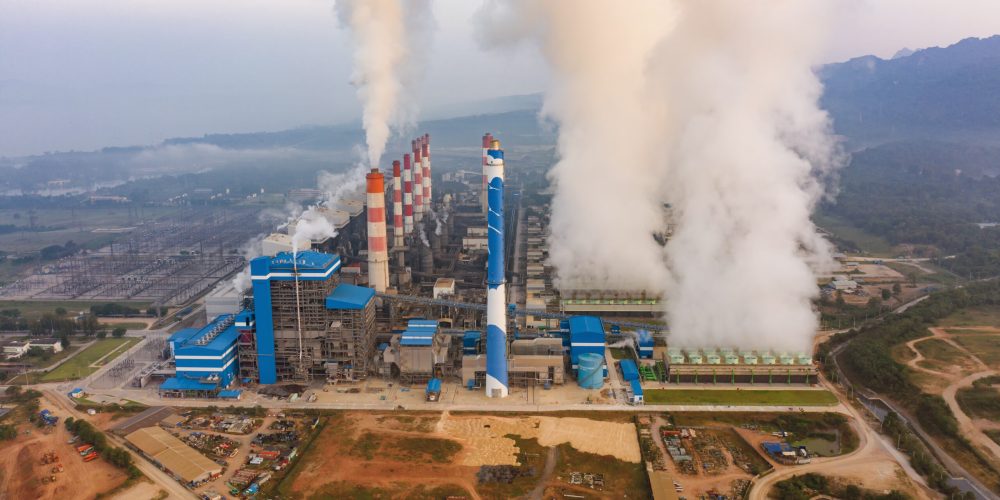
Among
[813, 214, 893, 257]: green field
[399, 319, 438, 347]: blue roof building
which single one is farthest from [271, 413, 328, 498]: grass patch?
[813, 214, 893, 257]: green field

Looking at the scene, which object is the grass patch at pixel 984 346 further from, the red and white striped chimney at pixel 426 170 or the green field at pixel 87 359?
the red and white striped chimney at pixel 426 170

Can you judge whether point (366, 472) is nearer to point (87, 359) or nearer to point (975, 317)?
point (87, 359)

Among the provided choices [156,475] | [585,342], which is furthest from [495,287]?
[156,475]

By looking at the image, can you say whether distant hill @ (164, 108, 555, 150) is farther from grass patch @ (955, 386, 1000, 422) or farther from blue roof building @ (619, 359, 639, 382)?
grass patch @ (955, 386, 1000, 422)

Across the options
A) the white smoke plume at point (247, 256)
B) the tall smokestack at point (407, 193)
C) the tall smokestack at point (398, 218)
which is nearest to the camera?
the white smoke plume at point (247, 256)

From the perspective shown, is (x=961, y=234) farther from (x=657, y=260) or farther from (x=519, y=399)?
(x=519, y=399)

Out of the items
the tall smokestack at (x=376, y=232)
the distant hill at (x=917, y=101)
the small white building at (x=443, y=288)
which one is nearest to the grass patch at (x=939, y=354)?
the small white building at (x=443, y=288)

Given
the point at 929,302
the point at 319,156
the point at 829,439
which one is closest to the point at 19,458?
the point at 829,439
